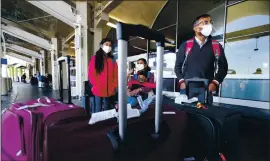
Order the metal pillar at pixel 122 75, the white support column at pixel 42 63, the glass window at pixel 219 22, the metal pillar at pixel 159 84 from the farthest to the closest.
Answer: the glass window at pixel 219 22 → the white support column at pixel 42 63 → the metal pillar at pixel 159 84 → the metal pillar at pixel 122 75

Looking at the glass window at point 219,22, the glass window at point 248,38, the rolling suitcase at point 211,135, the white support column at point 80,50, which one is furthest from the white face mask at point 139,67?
the glass window at point 248,38

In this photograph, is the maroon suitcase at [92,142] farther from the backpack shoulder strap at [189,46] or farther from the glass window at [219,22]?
the glass window at [219,22]

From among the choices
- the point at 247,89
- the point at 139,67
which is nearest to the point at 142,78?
the point at 139,67

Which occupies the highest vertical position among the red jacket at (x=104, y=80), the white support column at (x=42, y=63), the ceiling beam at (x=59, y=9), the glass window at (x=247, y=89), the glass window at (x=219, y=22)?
the glass window at (x=219, y=22)

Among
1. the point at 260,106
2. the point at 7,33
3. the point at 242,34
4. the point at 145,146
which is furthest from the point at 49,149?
the point at 242,34

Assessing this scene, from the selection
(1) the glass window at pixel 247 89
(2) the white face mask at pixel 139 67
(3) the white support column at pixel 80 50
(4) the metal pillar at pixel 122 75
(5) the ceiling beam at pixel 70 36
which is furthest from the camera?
(1) the glass window at pixel 247 89

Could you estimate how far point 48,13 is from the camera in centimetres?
108

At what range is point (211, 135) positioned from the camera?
61cm

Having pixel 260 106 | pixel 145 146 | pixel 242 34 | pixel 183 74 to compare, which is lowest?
pixel 260 106

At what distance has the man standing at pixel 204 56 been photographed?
102 centimetres

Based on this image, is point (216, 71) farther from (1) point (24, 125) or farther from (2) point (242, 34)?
(2) point (242, 34)

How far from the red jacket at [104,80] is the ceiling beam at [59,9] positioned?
0.38 metres

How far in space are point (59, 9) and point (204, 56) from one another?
3.77 feet

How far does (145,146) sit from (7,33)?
869mm
